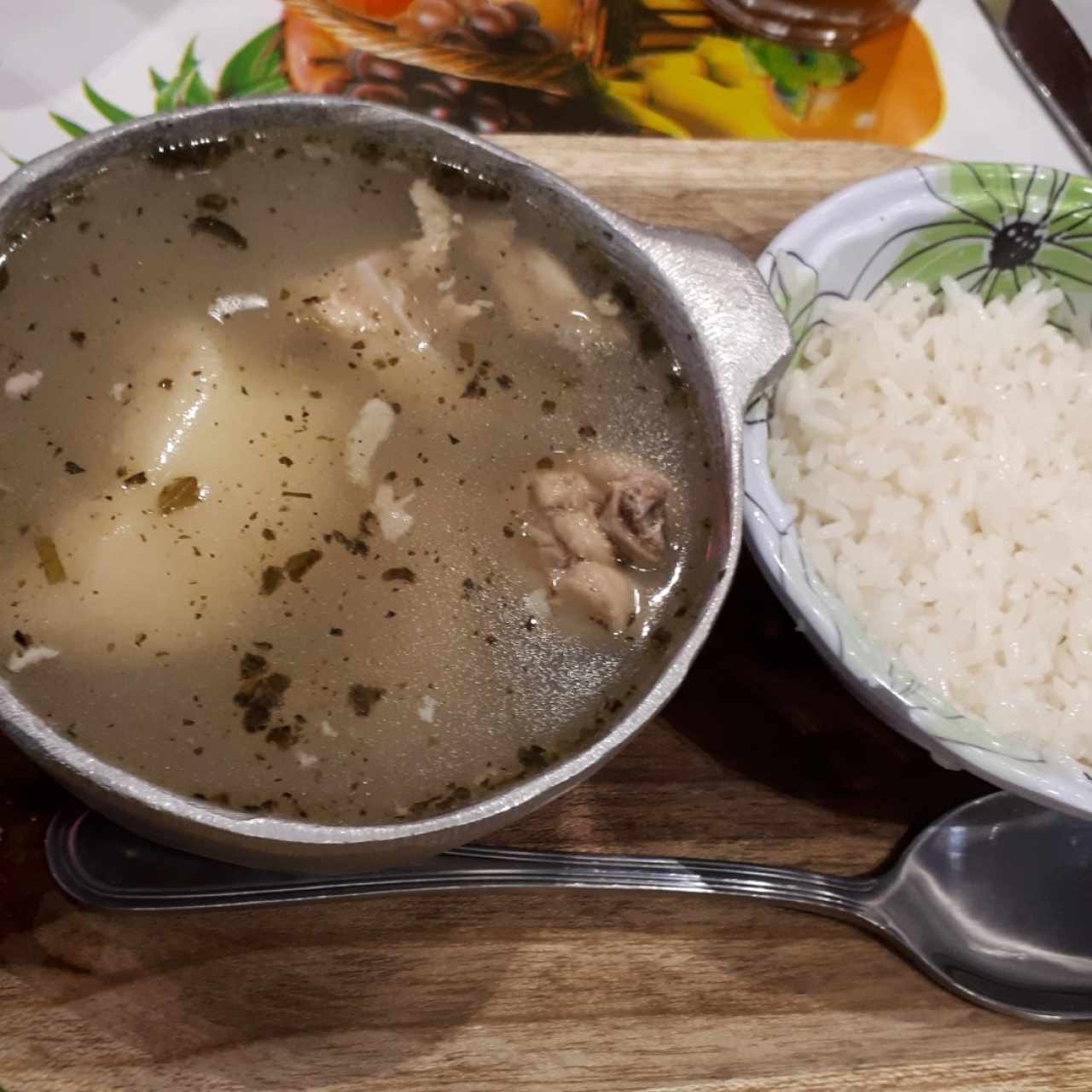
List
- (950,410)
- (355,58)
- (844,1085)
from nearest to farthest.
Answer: (844,1085) < (950,410) < (355,58)

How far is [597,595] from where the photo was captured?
1171 mm

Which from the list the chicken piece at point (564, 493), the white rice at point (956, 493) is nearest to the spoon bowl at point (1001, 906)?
the white rice at point (956, 493)

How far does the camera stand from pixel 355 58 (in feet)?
6.52

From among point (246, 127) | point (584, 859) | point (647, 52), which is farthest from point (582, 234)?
point (647, 52)

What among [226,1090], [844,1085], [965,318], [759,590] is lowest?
[844,1085]

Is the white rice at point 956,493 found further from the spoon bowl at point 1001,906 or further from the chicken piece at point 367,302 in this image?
the chicken piece at point 367,302

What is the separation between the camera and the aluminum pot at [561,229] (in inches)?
36.4

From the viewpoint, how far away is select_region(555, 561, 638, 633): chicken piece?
117 cm

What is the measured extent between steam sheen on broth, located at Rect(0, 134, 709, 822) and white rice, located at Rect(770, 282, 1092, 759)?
33 cm

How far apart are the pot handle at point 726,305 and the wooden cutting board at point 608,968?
15.8 inches

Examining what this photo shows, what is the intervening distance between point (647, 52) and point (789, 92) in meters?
0.31

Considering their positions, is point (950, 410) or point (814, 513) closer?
point (814, 513)

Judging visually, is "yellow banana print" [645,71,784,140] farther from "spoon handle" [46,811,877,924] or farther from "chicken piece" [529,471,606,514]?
"spoon handle" [46,811,877,924]

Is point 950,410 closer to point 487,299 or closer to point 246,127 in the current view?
point 487,299
